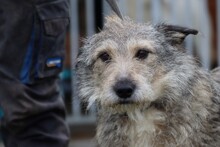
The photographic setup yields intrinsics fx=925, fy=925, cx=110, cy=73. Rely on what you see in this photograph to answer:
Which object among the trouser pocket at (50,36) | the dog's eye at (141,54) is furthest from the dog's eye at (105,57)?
the trouser pocket at (50,36)

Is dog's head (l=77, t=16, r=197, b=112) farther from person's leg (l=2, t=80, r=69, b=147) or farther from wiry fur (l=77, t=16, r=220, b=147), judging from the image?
person's leg (l=2, t=80, r=69, b=147)

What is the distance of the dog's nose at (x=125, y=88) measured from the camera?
5.65 metres

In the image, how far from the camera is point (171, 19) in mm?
9641

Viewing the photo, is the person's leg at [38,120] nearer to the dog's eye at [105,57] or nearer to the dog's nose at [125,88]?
the dog's eye at [105,57]

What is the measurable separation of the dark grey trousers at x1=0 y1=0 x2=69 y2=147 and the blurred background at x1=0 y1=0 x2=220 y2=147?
2.97 meters

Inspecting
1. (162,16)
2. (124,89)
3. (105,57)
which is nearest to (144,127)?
(124,89)

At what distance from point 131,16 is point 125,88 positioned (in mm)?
3920

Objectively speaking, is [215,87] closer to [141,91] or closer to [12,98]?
[141,91]

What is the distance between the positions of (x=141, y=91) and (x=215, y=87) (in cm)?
68

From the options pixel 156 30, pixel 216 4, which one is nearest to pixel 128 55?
pixel 156 30

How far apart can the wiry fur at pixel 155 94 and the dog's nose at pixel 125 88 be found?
0.27 ft

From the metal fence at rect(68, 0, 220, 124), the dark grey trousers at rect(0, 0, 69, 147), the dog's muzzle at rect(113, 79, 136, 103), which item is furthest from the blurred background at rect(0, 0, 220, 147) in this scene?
the dog's muzzle at rect(113, 79, 136, 103)

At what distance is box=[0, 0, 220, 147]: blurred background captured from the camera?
9.64m

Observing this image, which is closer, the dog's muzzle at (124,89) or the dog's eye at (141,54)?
the dog's muzzle at (124,89)
